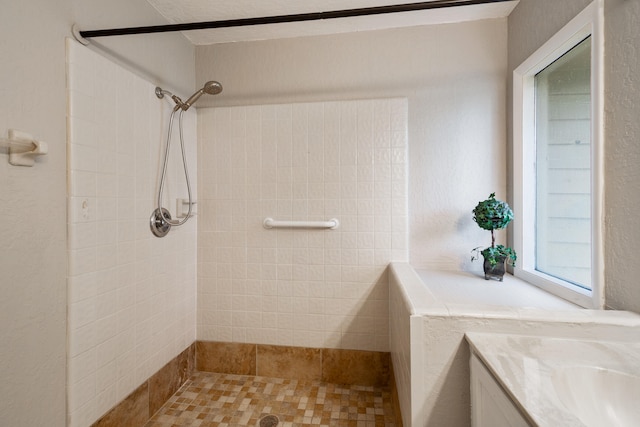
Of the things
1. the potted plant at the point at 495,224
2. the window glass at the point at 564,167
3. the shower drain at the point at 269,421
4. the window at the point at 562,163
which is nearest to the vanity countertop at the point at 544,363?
the window at the point at 562,163

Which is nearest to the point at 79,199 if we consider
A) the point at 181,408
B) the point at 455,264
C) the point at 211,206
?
the point at 211,206

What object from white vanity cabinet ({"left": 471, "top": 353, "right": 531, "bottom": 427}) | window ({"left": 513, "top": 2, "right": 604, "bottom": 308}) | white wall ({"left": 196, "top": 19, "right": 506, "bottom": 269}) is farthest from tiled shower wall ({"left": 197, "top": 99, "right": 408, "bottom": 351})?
white vanity cabinet ({"left": 471, "top": 353, "right": 531, "bottom": 427})

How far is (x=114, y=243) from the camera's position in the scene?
1.21 m

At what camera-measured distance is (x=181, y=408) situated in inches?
57.2

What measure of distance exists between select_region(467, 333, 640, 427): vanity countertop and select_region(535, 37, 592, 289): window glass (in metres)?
0.41

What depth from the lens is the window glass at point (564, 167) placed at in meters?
1.11

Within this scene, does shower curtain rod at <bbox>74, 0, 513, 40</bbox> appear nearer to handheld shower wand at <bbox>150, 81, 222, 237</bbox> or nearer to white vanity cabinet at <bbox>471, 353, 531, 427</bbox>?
handheld shower wand at <bbox>150, 81, 222, 237</bbox>

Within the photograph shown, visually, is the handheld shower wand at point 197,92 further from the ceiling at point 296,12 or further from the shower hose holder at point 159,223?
the shower hose holder at point 159,223

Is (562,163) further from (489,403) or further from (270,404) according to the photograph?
(270,404)

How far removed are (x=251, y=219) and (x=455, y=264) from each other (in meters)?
1.19

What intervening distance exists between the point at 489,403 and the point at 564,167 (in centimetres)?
104

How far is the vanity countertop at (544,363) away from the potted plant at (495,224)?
588 millimetres

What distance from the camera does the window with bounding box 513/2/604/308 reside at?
3.21 feet

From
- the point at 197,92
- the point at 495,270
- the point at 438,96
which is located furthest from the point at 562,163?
the point at 197,92
